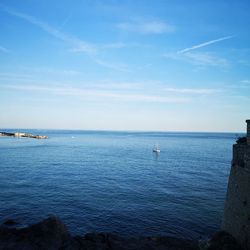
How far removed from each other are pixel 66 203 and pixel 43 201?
3.24 m

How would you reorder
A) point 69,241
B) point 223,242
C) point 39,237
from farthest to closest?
point 69,241, point 39,237, point 223,242

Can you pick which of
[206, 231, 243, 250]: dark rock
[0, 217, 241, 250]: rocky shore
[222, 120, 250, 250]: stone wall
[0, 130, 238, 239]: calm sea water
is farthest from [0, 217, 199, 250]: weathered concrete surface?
[222, 120, 250, 250]: stone wall

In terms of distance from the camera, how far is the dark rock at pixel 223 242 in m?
15.0

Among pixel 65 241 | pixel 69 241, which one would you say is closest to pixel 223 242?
pixel 69 241

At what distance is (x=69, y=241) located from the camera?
745 inches

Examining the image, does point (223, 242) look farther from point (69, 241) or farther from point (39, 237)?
point (39, 237)

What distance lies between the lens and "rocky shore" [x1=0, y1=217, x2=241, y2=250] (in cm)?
1791

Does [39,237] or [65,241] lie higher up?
[39,237]

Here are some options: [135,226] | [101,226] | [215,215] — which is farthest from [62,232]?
[215,215]

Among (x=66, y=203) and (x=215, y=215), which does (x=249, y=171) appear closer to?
(x=215, y=215)

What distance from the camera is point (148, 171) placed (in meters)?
54.4

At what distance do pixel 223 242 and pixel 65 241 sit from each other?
11.6 metres

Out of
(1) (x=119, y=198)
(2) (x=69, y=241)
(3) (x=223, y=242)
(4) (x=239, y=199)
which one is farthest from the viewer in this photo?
(1) (x=119, y=198)

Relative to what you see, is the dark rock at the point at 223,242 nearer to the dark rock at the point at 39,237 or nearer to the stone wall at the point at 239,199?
the stone wall at the point at 239,199
